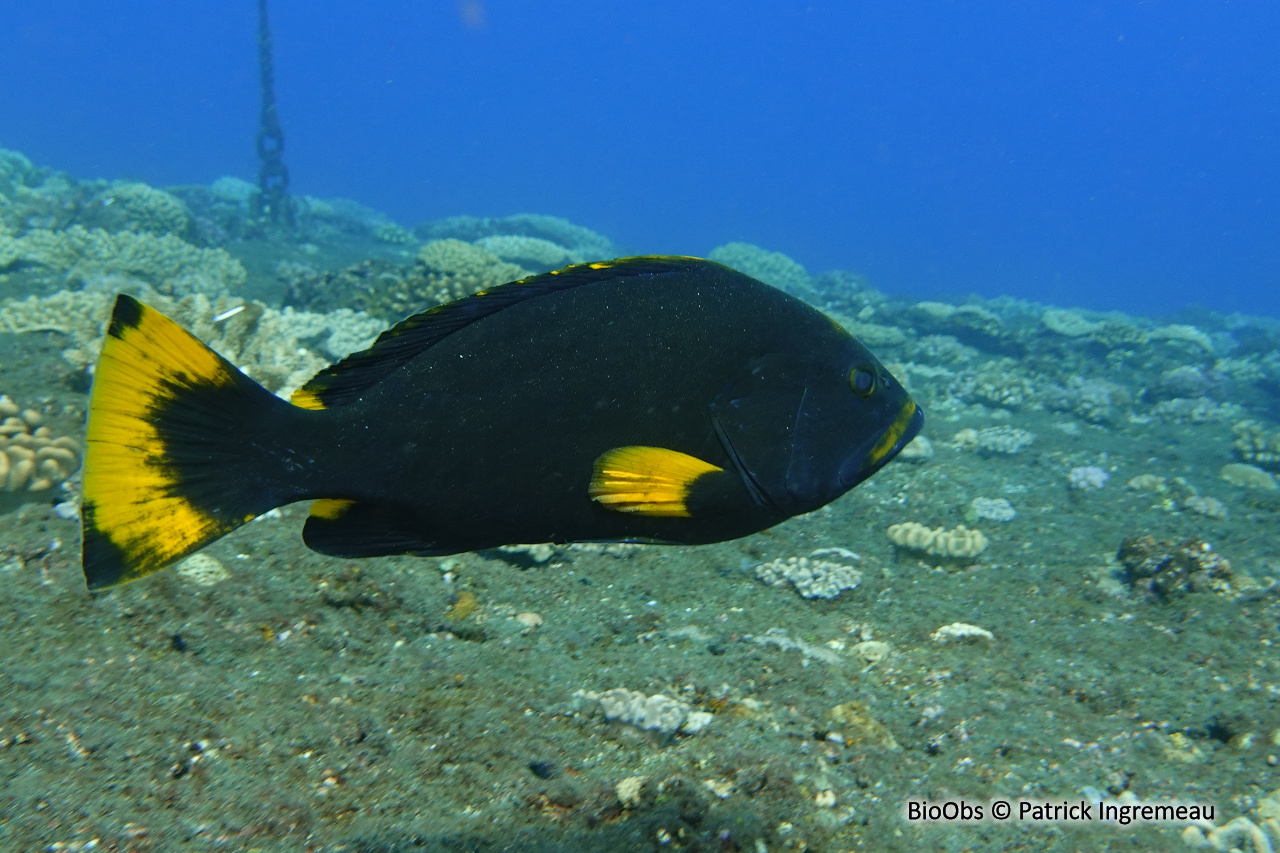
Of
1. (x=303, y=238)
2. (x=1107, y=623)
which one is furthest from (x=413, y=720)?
(x=303, y=238)

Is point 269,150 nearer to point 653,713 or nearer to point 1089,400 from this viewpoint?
point 653,713

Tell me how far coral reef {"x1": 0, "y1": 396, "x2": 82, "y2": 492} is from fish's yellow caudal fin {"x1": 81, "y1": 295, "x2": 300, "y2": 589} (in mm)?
3708

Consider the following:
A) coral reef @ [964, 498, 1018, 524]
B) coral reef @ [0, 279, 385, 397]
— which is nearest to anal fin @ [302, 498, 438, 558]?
coral reef @ [0, 279, 385, 397]

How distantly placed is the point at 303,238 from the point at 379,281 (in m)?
9.00

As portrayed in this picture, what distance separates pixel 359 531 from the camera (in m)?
1.33

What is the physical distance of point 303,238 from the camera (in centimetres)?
1697

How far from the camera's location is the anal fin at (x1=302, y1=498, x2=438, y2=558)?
1.32 meters

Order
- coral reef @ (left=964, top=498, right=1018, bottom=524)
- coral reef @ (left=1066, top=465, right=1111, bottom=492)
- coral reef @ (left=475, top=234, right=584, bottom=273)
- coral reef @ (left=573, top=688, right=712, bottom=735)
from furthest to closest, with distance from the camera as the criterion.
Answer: coral reef @ (left=475, top=234, right=584, bottom=273) → coral reef @ (left=1066, top=465, right=1111, bottom=492) → coral reef @ (left=964, top=498, right=1018, bottom=524) → coral reef @ (left=573, top=688, right=712, bottom=735)

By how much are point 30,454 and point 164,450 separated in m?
3.86

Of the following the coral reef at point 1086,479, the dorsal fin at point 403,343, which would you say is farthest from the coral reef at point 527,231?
the dorsal fin at point 403,343

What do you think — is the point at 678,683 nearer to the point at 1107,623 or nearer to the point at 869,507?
the point at 1107,623

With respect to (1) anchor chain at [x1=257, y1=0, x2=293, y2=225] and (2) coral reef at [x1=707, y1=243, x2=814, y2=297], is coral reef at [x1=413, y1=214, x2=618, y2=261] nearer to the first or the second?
(2) coral reef at [x1=707, y1=243, x2=814, y2=297]

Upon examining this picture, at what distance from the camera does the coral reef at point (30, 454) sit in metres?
3.68

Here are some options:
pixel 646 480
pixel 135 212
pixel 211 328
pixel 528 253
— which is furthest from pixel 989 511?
pixel 135 212
